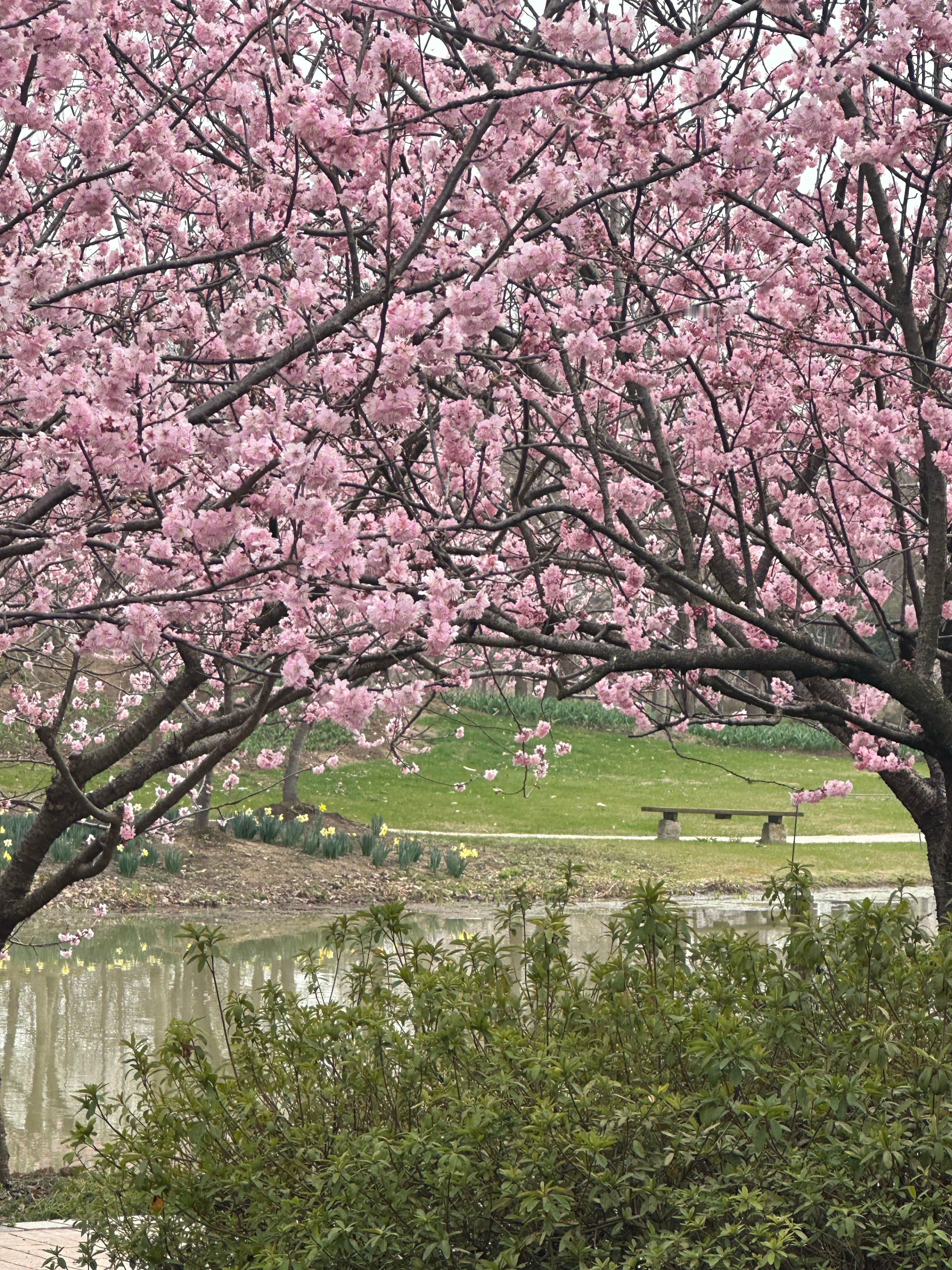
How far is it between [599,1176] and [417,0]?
4.26 metres

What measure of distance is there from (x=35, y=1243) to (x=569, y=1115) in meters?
3.00

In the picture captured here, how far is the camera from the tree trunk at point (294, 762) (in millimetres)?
18828

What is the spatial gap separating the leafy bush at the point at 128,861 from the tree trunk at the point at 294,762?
2.61 m

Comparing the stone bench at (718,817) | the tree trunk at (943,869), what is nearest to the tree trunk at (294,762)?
the stone bench at (718,817)

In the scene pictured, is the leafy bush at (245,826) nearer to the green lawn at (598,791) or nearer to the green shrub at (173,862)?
the green shrub at (173,862)

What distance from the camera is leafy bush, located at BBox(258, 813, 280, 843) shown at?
17.8 meters

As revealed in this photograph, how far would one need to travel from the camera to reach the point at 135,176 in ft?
15.3

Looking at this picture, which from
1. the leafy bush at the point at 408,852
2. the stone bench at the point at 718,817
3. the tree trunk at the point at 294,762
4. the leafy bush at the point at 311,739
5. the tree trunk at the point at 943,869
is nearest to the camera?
the tree trunk at the point at 943,869

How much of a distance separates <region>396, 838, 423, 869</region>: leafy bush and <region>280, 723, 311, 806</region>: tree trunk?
174 cm

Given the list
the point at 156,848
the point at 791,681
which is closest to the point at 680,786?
the point at 156,848

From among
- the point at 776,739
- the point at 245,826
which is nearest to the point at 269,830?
the point at 245,826

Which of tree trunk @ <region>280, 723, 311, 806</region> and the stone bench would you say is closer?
tree trunk @ <region>280, 723, 311, 806</region>

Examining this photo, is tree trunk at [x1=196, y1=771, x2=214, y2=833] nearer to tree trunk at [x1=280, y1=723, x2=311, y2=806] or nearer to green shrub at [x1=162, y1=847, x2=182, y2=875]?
green shrub at [x1=162, y1=847, x2=182, y2=875]

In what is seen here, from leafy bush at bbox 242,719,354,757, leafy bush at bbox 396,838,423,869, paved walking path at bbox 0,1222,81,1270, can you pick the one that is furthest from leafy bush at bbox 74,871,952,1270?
leafy bush at bbox 242,719,354,757
